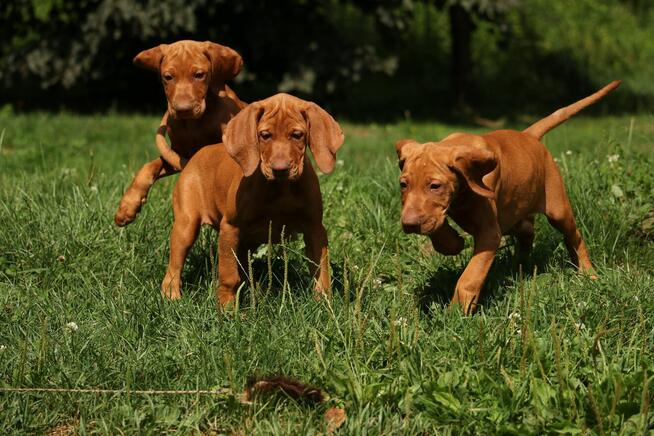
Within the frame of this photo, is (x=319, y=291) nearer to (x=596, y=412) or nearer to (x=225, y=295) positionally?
(x=225, y=295)

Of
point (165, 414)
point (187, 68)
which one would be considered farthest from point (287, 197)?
point (165, 414)

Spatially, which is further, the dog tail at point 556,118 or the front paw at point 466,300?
the dog tail at point 556,118

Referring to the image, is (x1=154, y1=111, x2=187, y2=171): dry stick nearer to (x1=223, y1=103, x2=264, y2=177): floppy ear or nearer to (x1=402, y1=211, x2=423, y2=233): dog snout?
(x1=223, y1=103, x2=264, y2=177): floppy ear

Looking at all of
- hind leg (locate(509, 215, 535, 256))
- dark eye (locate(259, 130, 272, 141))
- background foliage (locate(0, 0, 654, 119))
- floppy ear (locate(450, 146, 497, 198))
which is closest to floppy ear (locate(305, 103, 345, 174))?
dark eye (locate(259, 130, 272, 141))

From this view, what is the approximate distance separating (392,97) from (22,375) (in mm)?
11909

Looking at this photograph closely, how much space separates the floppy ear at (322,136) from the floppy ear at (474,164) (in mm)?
516

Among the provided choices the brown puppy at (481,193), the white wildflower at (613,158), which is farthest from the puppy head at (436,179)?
the white wildflower at (613,158)

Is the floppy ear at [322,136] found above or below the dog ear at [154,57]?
below

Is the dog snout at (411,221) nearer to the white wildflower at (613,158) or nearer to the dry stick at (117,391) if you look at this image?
the dry stick at (117,391)

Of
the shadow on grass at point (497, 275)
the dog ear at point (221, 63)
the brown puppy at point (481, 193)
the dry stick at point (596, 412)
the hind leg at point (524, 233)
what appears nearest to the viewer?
the dry stick at point (596, 412)

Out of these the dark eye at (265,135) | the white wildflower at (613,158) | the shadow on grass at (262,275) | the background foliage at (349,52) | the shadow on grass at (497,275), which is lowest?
the background foliage at (349,52)

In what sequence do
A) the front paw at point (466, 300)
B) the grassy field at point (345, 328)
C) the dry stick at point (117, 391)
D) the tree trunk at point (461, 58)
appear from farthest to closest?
the tree trunk at point (461, 58), the front paw at point (466, 300), the dry stick at point (117, 391), the grassy field at point (345, 328)

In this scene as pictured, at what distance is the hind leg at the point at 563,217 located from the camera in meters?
5.46

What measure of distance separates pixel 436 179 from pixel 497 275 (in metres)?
1.16
